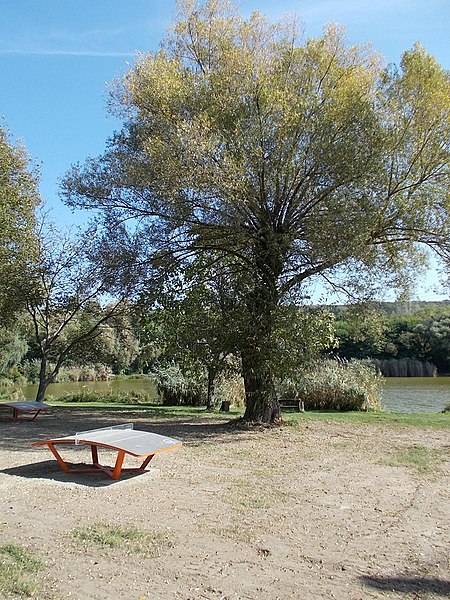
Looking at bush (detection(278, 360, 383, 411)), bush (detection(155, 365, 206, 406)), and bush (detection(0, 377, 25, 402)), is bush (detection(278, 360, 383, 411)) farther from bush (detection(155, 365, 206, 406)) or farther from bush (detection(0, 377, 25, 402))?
bush (detection(0, 377, 25, 402))

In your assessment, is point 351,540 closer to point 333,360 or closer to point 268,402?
point 268,402

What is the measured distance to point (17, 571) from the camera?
3.99m

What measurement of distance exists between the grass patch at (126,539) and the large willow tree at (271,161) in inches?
279

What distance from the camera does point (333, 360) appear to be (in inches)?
812

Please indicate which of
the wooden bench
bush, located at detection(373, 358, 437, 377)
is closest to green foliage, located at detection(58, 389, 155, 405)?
the wooden bench

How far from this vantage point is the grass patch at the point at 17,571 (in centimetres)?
367

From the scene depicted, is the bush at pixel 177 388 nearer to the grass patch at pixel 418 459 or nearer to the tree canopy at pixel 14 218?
the tree canopy at pixel 14 218

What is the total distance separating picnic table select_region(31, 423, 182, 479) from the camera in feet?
22.9

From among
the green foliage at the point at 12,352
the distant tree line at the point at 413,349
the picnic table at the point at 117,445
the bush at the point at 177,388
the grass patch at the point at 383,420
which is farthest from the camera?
the distant tree line at the point at 413,349

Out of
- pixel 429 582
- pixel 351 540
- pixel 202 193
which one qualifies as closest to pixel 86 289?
pixel 202 193

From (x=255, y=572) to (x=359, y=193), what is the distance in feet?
30.6

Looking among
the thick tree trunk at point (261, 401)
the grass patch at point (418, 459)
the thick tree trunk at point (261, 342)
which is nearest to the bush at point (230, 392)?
the thick tree trunk at point (261, 401)

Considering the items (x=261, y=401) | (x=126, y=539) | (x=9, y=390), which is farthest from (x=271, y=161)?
(x=9, y=390)

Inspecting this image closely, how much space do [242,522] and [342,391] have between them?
14429 millimetres
